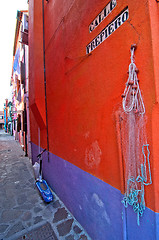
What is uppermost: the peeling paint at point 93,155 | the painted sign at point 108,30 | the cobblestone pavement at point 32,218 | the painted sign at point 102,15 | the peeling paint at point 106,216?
the painted sign at point 102,15

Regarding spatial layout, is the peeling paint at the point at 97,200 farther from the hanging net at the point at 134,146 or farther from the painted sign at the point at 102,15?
the painted sign at the point at 102,15

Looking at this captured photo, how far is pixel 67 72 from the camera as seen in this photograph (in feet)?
9.70

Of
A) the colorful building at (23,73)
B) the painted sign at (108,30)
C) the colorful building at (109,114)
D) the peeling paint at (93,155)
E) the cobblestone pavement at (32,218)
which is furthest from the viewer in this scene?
the colorful building at (23,73)

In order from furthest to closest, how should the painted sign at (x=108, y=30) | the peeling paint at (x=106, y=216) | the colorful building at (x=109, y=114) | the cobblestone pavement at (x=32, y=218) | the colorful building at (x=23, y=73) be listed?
the colorful building at (x=23, y=73)
the cobblestone pavement at (x=32, y=218)
the peeling paint at (x=106, y=216)
the painted sign at (x=108, y=30)
the colorful building at (x=109, y=114)

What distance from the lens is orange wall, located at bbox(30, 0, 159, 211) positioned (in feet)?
4.40

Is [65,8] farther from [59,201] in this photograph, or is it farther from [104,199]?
[59,201]

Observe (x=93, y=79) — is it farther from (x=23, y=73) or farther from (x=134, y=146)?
(x=23, y=73)

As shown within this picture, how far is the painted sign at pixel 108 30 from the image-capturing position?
1.56 m

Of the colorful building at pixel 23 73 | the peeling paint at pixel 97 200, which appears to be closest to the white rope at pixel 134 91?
the peeling paint at pixel 97 200

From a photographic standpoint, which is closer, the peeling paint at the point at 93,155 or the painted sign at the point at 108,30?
the painted sign at the point at 108,30

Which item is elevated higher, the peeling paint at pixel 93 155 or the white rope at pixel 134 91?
the white rope at pixel 134 91

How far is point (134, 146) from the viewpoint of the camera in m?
1.50

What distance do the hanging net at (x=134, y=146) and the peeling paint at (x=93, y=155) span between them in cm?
54

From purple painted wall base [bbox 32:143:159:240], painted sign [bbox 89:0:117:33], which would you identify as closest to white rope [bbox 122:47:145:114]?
painted sign [bbox 89:0:117:33]
